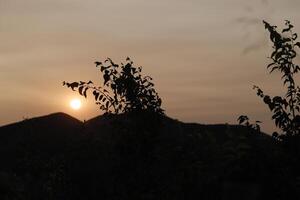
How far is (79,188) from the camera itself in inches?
682

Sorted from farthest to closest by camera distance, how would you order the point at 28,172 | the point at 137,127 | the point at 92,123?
the point at 92,123 → the point at 28,172 → the point at 137,127

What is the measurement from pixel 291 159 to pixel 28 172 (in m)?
18.8

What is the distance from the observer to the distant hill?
9.38 meters

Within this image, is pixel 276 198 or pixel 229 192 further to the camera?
pixel 276 198

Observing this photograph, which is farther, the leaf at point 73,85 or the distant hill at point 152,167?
the leaf at point 73,85

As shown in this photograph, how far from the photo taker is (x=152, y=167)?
11.2m

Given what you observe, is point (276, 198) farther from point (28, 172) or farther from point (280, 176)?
point (28, 172)

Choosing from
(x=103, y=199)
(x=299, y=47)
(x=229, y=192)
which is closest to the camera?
(x=229, y=192)

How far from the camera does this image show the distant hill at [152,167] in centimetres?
938

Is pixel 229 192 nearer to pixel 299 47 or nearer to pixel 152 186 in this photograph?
pixel 299 47

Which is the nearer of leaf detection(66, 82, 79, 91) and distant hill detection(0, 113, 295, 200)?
distant hill detection(0, 113, 295, 200)

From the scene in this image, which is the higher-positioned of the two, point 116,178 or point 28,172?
point 28,172

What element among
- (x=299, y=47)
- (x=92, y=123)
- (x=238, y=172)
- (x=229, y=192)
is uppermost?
(x=92, y=123)

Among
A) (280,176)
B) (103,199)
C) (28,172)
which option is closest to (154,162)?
(280,176)
